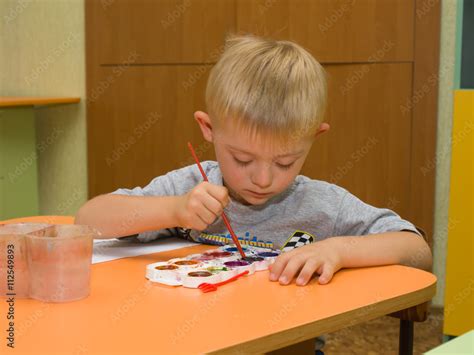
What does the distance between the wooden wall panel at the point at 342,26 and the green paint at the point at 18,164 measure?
1186 mm

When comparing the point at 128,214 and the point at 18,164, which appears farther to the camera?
the point at 18,164

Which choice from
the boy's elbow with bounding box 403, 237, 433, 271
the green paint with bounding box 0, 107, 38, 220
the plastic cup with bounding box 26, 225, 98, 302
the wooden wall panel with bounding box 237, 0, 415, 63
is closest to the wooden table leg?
the boy's elbow with bounding box 403, 237, 433, 271

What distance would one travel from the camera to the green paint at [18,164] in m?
3.21

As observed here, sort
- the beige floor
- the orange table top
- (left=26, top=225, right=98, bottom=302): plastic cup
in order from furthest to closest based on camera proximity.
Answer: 1. the beige floor
2. (left=26, top=225, right=98, bottom=302): plastic cup
3. the orange table top

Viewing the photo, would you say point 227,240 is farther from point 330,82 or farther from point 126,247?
point 330,82

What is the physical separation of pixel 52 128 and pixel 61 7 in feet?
1.98

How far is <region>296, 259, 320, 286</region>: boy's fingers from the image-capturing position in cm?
97

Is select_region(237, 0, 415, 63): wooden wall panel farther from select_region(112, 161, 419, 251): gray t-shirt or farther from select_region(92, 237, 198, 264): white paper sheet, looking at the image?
select_region(92, 237, 198, 264): white paper sheet

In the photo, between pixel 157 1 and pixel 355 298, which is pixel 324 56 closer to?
pixel 157 1

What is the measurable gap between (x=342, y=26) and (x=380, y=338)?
47.8 inches

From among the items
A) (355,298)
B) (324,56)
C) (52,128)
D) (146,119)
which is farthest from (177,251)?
(52,128)

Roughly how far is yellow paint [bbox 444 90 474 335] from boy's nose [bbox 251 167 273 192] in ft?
3.69

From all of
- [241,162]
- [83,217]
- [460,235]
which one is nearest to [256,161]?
[241,162]

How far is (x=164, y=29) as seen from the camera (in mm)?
3166
